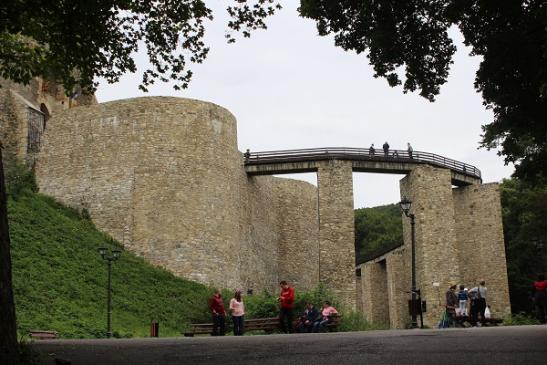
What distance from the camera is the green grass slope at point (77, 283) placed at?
797 inches

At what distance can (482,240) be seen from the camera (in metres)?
35.6

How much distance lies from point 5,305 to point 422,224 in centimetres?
2870

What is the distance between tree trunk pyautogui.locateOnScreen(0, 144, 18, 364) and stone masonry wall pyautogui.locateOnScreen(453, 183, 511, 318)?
101 ft

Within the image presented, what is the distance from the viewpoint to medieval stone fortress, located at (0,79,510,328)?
3045 centimetres

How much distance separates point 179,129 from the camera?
31.5 metres

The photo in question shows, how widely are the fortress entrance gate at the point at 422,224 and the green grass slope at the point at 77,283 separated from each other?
7.48 m

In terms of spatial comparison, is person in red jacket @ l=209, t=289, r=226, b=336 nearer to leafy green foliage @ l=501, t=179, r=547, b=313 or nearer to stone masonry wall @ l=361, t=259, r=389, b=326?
stone masonry wall @ l=361, t=259, r=389, b=326

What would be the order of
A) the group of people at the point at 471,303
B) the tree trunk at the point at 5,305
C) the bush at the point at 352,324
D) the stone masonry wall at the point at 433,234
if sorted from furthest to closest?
1. the stone masonry wall at the point at 433,234
2. the bush at the point at 352,324
3. the group of people at the point at 471,303
4. the tree trunk at the point at 5,305

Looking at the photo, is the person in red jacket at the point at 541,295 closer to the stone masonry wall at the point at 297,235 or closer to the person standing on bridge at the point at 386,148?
the person standing on bridge at the point at 386,148

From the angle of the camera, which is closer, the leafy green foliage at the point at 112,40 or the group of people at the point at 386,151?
the leafy green foliage at the point at 112,40

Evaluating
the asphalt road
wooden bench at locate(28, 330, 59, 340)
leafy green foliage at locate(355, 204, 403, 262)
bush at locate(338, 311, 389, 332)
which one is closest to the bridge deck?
bush at locate(338, 311, 389, 332)

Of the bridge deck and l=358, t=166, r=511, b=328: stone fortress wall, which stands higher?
the bridge deck

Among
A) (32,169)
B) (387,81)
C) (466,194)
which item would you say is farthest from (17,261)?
(466,194)

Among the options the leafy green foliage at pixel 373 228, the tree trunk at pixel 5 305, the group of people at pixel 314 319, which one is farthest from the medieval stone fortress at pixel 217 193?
the leafy green foliage at pixel 373 228
